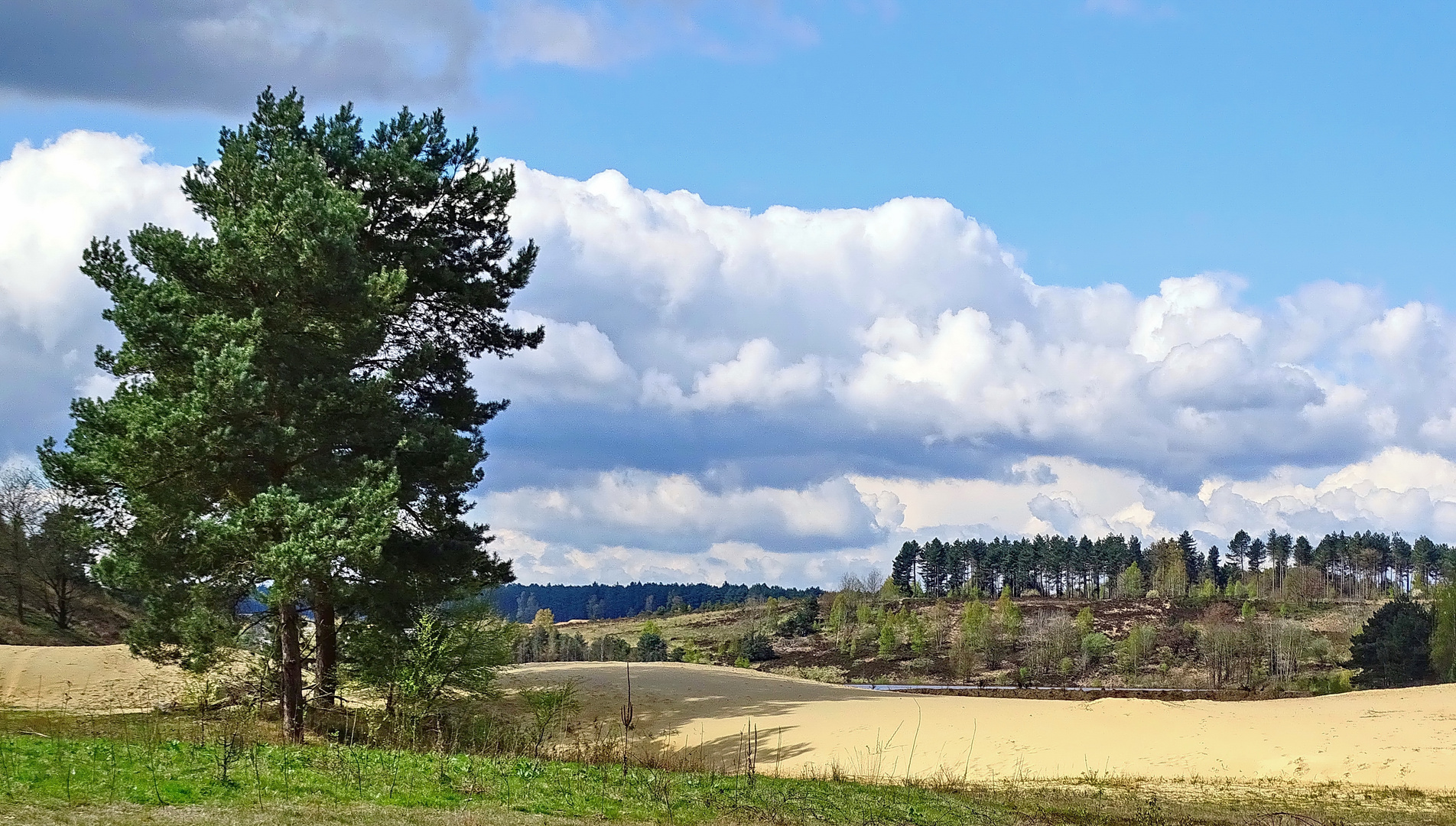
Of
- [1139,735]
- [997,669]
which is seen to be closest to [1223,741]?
[1139,735]

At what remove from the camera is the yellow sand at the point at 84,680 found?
3050cm

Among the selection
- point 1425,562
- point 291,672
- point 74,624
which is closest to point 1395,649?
point 291,672

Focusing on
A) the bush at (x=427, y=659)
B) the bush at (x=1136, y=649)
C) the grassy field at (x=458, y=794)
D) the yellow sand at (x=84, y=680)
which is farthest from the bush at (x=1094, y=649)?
the bush at (x=427, y=659)

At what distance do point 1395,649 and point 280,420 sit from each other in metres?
71.9

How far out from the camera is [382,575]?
2467 cm

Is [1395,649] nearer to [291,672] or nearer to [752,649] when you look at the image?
[752,649]

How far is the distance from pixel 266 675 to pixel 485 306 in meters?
10.4

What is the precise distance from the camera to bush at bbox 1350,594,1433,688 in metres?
70.9

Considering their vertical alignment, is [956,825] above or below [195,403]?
below

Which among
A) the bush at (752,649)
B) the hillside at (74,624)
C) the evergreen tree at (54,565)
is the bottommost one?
the bush at (752,649)

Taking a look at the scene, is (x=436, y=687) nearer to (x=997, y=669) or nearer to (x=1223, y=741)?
(x=1223, y=741)

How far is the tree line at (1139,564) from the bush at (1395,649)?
76244 mm

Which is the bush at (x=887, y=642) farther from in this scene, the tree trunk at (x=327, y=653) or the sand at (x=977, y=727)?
the tree trunk at (x=327, y=653)

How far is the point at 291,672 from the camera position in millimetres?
24297
